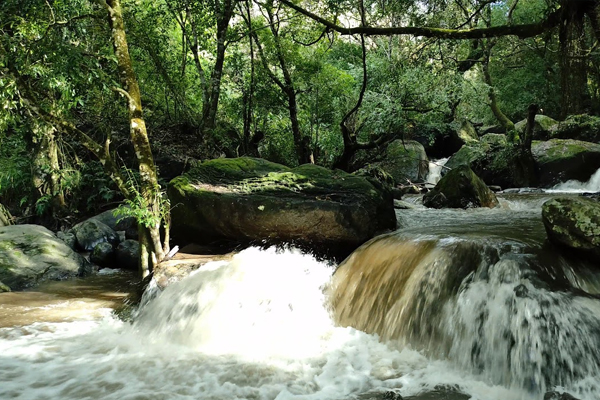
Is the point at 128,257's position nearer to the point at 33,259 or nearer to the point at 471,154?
the point at 33,259

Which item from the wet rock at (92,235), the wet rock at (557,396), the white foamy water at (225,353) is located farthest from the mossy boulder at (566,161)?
the wet rock at (92,235)

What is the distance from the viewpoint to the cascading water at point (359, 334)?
9.67 feet

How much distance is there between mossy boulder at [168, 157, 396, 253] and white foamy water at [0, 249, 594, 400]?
789 millimetres

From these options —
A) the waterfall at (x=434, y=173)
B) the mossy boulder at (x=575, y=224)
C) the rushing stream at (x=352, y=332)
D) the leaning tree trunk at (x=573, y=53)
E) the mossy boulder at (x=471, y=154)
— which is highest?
the leaning tree trunk at (x=573, y=53)

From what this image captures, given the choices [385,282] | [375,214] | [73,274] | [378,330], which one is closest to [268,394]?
[378,330]

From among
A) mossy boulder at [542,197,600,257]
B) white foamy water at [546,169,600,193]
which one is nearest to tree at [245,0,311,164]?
white foamy water at [546,169,600,193]

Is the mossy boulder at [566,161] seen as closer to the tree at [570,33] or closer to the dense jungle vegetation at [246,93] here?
the dense jungle vegetation at [246,93]

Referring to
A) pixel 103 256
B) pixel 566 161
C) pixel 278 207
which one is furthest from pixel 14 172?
pixel 566 161

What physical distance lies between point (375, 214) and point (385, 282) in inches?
78.5

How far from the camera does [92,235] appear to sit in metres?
8.67

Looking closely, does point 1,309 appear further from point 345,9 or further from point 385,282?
point 345,9

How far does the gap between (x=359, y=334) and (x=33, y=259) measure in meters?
5.57

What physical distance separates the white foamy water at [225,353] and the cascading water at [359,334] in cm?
2

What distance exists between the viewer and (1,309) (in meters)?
4.84
